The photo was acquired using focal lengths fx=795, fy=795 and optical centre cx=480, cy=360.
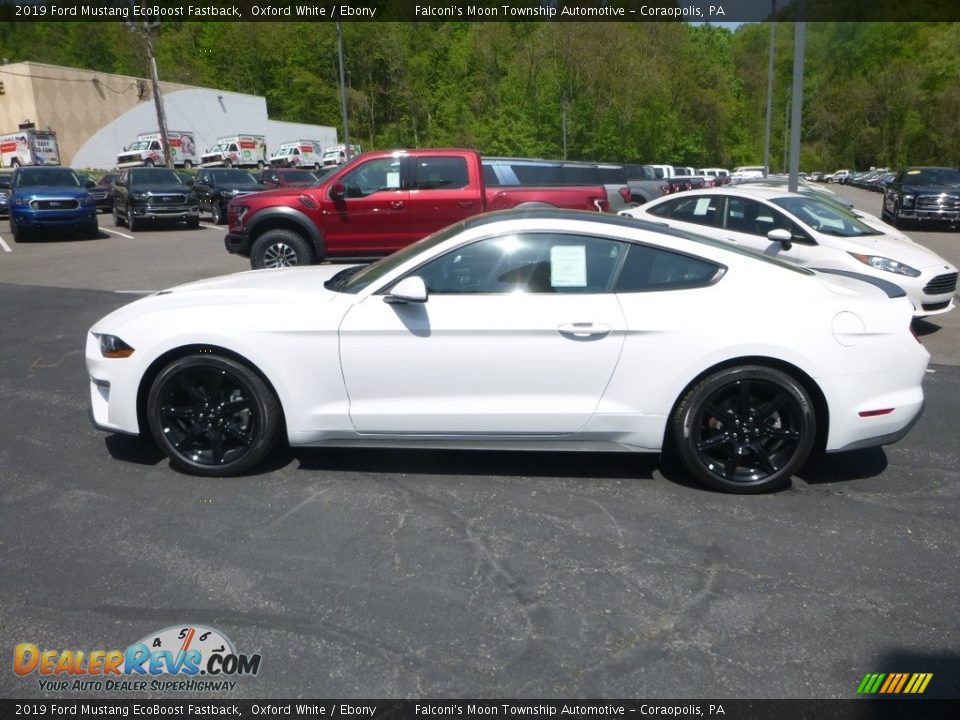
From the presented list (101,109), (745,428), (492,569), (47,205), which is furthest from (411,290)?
(101,109)

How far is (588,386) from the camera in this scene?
4.20 m

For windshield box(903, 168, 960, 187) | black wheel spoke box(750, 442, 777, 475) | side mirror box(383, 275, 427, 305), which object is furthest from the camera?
windshield box(903, 168, 960, 187)

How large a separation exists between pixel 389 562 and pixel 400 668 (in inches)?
29.7

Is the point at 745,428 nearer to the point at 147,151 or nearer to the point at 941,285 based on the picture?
the point at 941,285

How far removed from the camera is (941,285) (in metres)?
8.35

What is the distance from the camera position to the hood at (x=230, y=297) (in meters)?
4.39

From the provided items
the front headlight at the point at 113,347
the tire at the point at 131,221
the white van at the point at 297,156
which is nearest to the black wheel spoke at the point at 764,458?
the front headlight at the point at 113,347

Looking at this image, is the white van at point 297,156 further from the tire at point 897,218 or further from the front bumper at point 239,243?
the front bumper at point 239,243

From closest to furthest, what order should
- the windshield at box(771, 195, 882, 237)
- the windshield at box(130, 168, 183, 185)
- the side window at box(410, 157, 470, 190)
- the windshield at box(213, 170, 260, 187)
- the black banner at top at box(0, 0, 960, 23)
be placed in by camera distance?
the windshield at box(771, 195, 882, 237)
the side window at box(410, 157, 470, 190)
the windshield at box(130, 168, 183, 185)
the windshield at box(213, 170, 260, 187)
the black banner at top at box(0, 0, 960, 23)

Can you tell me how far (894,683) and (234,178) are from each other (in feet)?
80.8

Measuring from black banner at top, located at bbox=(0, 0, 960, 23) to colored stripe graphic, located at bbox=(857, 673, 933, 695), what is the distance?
1792 cm

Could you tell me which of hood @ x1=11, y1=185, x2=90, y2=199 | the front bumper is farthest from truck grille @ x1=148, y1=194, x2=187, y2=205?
the front bumper

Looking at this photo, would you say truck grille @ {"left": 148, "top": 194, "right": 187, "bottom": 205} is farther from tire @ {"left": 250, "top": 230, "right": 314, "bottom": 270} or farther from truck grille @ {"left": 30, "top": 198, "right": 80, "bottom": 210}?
tire @ {"left": 250, "top": 230, "right": 314, "bottom": 270}

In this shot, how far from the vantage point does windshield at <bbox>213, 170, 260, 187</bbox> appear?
79.3 ft
